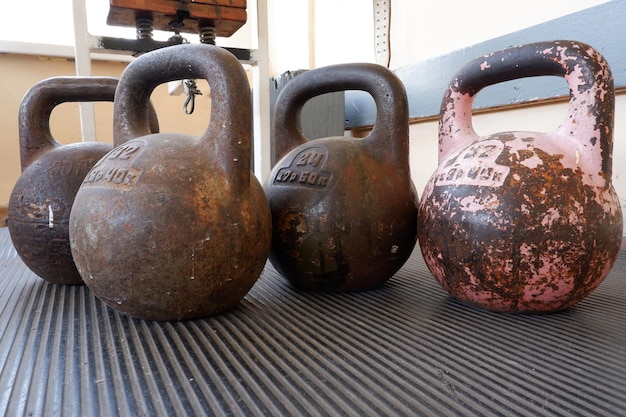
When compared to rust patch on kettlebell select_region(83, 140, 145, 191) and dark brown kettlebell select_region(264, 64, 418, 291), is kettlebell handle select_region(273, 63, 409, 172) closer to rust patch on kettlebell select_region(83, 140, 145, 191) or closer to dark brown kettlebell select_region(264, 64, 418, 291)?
dark brown kettlebell select_region(264, 64, 418, 291)

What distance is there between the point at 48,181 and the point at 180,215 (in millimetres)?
403

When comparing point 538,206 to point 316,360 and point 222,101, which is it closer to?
point 316,360

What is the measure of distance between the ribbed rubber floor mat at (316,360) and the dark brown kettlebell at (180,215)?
72 mm

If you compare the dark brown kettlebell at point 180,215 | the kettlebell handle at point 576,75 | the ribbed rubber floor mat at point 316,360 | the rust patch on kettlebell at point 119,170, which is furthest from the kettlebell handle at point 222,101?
the kettlebell handle at point 576,75

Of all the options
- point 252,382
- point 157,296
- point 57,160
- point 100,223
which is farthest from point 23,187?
point 252,382

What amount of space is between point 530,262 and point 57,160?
0.92 meters

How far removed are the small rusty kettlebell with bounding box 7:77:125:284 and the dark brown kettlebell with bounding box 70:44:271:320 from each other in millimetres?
172

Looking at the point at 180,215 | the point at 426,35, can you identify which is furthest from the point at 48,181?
the point at 426,35

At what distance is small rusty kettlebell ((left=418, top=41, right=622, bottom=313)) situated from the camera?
693 mm

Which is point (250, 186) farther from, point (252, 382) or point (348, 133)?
point (348, 133)

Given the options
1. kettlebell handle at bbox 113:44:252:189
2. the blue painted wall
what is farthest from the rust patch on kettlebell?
the blue painted wall

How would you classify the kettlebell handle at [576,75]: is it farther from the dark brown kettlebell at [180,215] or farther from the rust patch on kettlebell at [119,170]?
the rust patch on kettlebell at [119,170]

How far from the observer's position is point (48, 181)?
2.91 feet

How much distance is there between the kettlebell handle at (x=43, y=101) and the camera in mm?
945
